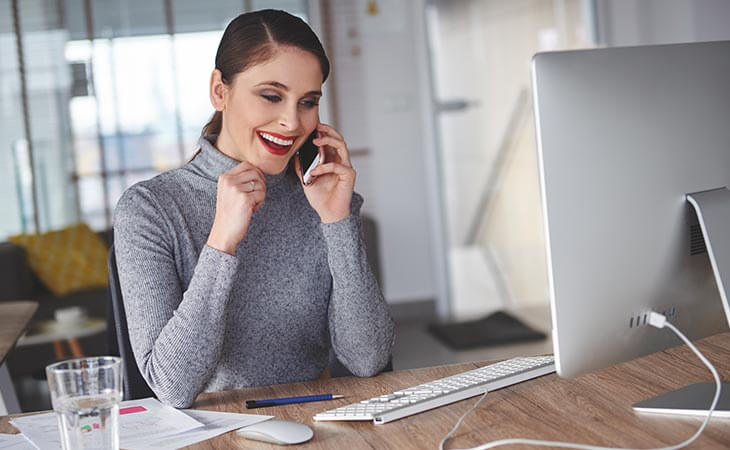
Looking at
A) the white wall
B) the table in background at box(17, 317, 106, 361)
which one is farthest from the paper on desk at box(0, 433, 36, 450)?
the white wall

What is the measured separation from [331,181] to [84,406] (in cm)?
72

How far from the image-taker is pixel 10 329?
6.17 ft

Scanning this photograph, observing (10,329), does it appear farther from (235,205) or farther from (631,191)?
(631,191)

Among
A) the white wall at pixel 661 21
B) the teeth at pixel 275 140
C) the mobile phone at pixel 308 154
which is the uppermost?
the white wall at pixel 661 21

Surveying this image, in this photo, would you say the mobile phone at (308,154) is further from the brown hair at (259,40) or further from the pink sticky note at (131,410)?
the pink sticky note at (131,410)

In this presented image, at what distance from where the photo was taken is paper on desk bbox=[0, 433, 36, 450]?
1164mm

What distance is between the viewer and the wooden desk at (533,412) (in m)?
1.07

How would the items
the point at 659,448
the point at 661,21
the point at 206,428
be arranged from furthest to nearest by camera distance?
the point at 661,21 → the point at 206,428 → the point at 659,448

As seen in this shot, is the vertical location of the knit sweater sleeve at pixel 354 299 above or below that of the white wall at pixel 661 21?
below

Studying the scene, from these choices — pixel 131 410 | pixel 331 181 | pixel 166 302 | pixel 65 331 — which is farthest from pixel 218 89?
pixel 65 331

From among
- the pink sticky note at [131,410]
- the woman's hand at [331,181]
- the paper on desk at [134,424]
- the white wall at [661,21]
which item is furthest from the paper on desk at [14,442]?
the white wall at [661,21]

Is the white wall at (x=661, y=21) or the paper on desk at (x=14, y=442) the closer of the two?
the paper on desk at (x=14, y=442)

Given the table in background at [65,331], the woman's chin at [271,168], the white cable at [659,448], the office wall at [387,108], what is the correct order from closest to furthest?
the white cable at [659,448]
the woman's chin at [271,168]
the table in background at [65,331]
the office wall at [387,108]

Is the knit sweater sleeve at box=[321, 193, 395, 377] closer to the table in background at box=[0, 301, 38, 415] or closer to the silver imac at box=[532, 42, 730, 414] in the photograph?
the silver imac at box=[532, 42, 730, 414]
